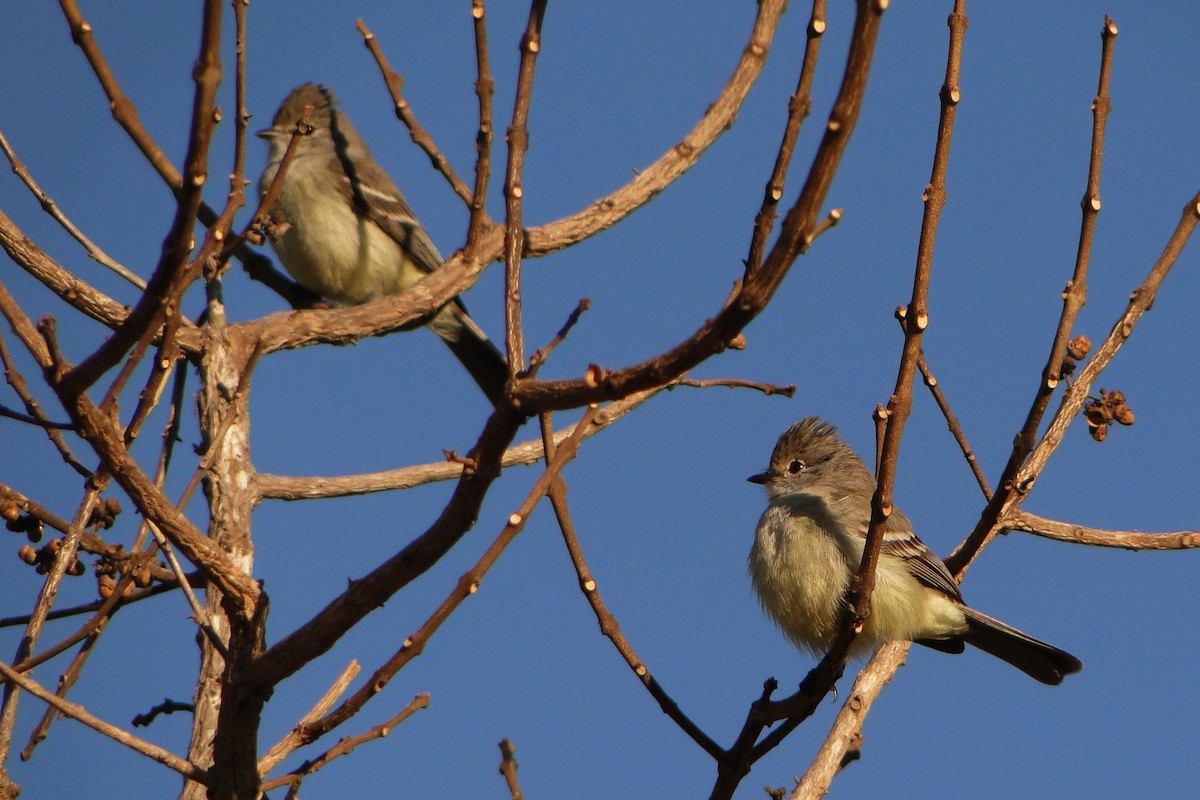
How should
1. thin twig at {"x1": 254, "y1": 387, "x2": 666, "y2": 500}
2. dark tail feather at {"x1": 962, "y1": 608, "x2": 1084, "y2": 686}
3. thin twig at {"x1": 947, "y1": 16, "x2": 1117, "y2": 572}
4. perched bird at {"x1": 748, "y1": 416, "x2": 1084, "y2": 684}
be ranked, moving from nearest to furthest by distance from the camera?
thin twig at {"x1": 947, "y1": 16, "x2": 1117, "y2": 572} < thin twig at {"x1": 254, "y1": 387, "x2": 666, "y2": 500} < perched bird at {"x1": 748, "y1": 416, "x2": 1084, "y2": 684} < dark tail feather at {"x1": 962, "y1": 608, "x2": 1084, "y2": 686}

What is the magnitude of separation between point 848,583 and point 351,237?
479 centimetres

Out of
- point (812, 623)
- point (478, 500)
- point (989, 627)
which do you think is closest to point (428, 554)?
point (478, 500)


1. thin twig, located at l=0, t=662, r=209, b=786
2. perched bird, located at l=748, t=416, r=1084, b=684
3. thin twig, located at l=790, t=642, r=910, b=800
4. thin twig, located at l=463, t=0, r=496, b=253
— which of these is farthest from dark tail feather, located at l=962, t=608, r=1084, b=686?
thin twig, located at l=0, t=662, r=209, b=786

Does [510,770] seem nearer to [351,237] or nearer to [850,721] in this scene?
[850,721]

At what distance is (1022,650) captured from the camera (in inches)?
278

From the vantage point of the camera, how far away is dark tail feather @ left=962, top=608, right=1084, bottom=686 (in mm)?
6926

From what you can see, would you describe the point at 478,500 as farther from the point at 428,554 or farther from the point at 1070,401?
the point at 1070,401

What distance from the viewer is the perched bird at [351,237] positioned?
905 centimetres

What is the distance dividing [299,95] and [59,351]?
8.04 meters

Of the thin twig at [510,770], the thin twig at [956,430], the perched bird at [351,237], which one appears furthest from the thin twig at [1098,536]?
the perched bird at [351,237]

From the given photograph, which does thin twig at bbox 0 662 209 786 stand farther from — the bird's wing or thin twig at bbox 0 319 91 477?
the bird's wing

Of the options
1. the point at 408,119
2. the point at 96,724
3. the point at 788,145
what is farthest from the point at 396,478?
the point at 788,145

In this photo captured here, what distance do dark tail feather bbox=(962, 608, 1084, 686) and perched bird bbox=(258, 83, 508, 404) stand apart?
140 inches

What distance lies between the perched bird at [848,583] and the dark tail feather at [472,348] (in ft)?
8.23
